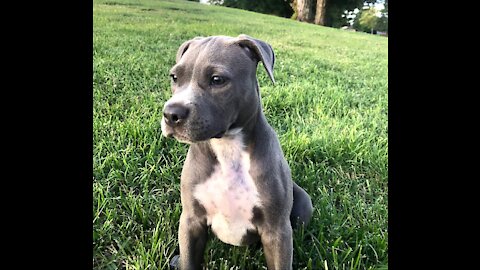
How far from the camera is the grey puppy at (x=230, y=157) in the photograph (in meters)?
1.44

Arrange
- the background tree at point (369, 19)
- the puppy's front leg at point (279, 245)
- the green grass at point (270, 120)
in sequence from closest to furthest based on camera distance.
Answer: the puppy's front leg at point (279, 245) → the green grass at point (270, 120) → the background tree at point (369, 19)

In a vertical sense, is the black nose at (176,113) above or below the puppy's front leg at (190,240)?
above

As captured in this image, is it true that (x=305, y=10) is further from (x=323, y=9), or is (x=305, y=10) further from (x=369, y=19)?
(x=369, y=19)

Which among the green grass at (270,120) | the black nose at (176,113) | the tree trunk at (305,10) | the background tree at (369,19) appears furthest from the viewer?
the tree trunk at (305,10)

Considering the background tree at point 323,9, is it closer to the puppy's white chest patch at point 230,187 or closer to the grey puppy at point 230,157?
the grey puppy at point 230,157

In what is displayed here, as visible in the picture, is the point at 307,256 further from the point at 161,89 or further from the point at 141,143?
the point at 161,89

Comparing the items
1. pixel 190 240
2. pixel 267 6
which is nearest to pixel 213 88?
pixel 190 240

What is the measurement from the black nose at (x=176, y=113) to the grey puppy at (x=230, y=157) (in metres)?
0.03

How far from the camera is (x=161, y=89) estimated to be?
2.43 meters

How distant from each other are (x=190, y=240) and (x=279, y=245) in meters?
0.36

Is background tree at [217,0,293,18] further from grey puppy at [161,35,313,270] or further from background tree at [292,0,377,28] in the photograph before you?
grey puppy at [161,35,313,270]

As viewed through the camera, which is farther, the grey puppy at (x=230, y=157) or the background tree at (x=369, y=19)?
the background tree at (x=369, y=19)

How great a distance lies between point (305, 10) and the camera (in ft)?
7.11

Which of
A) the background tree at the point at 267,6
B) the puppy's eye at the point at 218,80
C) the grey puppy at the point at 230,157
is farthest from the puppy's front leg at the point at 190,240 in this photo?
the background tree at the point at 267,6
